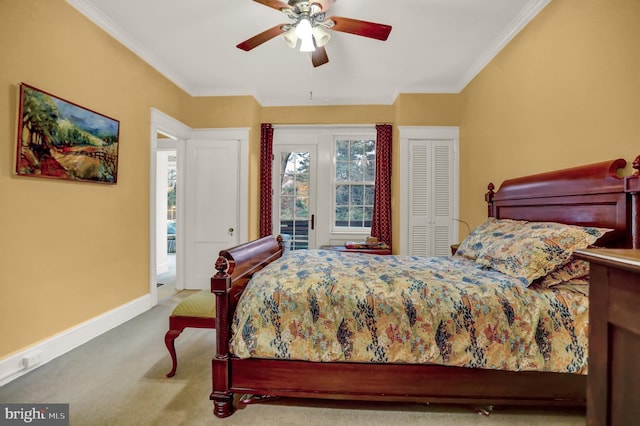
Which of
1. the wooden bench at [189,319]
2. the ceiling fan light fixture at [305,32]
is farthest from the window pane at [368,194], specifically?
the wooden bench at [189,319]

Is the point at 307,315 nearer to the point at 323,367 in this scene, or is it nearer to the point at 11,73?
the point at 323,367

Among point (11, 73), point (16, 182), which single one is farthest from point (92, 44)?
point (16, 182)

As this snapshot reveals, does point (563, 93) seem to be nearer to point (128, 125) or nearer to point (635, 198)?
point (635, 198)

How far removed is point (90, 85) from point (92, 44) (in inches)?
14.7

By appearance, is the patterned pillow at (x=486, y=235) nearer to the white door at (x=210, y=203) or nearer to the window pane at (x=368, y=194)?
the window pane at (x=368, y=194)

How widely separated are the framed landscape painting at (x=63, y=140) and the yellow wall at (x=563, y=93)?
3882mm

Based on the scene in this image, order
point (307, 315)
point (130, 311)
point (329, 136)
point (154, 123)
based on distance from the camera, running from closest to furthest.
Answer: point (307, 315) < point (130, 311) < point (154, 123) < point (329, 136)

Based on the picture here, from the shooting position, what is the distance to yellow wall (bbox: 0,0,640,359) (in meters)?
1.83

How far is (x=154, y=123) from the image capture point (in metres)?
3.30

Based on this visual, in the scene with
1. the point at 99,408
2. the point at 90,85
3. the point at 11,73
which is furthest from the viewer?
the point at 90,85

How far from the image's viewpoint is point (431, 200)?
12.8 ft

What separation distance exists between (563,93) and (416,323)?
6.88 ft

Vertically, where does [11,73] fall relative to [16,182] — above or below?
above

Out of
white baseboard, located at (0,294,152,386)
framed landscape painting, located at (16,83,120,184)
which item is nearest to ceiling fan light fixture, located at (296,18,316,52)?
framed landscape painting, located at (16,83,120,184)
